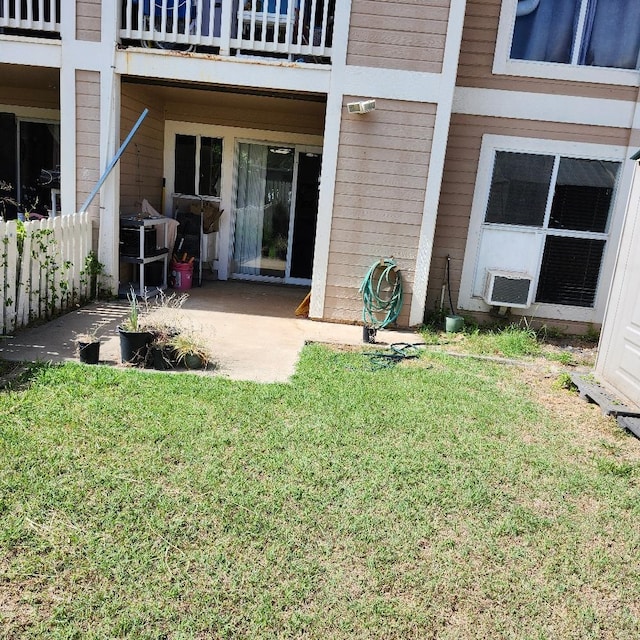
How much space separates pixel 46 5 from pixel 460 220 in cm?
600

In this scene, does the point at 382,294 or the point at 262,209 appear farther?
the point at 262,209

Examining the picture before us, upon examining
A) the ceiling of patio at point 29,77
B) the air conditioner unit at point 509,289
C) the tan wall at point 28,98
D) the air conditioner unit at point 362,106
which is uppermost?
the ceiling of patio at point 29,77

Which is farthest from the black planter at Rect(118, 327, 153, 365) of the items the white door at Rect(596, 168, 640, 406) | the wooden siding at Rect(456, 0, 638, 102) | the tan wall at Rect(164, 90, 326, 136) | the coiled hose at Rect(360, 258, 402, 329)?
the tan wall at Rect(164, 90, 326, 136)

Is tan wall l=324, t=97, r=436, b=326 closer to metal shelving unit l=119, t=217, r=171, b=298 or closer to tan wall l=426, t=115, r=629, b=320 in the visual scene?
tan wall l=426, t=115, r=629, b=320

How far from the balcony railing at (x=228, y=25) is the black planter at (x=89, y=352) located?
12.3ft

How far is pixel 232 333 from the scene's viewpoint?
586 cm

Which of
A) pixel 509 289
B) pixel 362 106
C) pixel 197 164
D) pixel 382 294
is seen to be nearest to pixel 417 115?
pixel 362 106

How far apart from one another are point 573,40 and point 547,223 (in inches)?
82.5

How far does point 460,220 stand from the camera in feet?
22.6

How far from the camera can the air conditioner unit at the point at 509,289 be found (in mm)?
6707

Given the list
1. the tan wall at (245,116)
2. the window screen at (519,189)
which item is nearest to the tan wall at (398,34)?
the window screen at (519,189)

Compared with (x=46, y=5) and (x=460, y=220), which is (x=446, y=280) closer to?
(x=460, y=220)

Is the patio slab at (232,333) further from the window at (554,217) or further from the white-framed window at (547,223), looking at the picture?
the window at (554,217)

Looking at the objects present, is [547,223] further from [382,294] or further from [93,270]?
[93,270]
